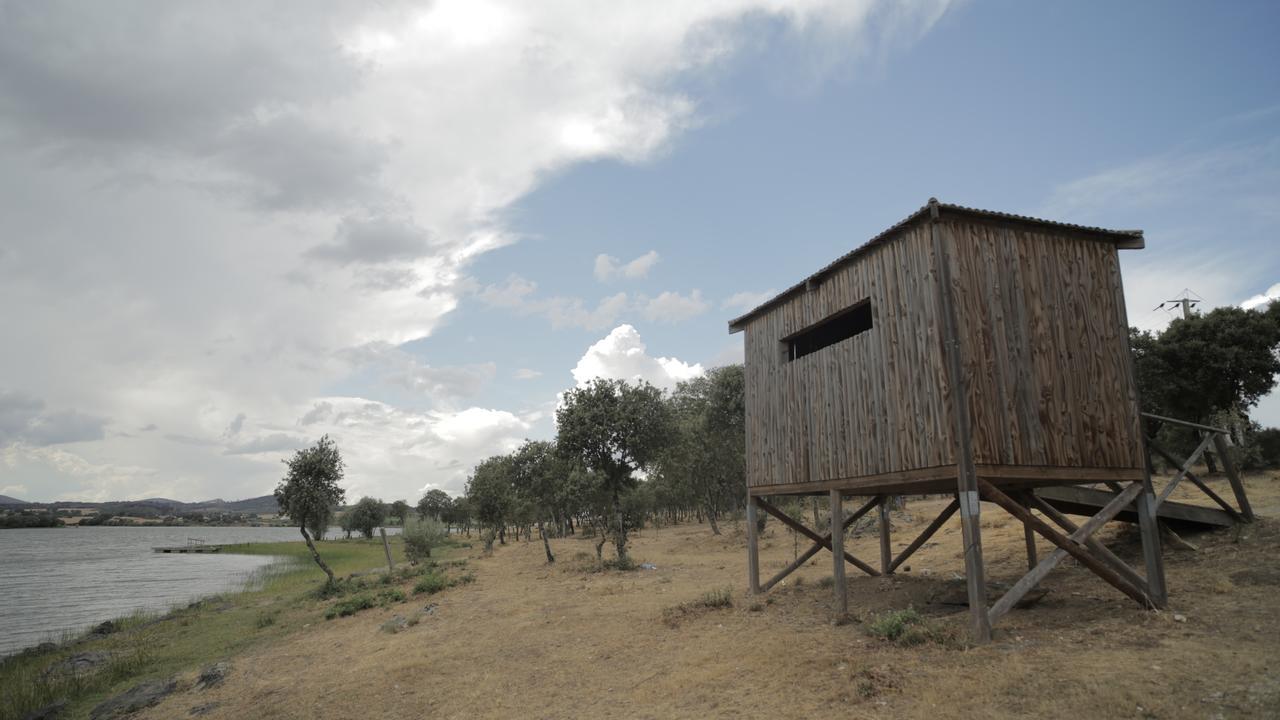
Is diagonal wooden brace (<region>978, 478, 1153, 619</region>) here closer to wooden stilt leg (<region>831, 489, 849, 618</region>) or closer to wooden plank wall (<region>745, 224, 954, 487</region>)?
wooden plank wall (<region>745, 224, 954, 487</region>)

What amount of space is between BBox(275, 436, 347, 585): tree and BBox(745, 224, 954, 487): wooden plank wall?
65.8 ft

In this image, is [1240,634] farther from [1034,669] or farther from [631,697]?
[631,697]

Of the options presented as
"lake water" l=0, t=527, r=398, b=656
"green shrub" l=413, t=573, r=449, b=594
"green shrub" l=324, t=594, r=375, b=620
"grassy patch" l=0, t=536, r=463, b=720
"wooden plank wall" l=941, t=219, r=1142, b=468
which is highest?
"wooden plank wall" l=941, t=219, r=1142, b=468

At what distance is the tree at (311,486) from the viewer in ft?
92.9

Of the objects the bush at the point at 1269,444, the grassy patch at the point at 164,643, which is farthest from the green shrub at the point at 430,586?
the bush at the point at 1269,444

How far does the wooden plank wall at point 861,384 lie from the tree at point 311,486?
65.8 feet

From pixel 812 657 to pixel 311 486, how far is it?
960 inches

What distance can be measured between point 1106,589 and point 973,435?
625cm

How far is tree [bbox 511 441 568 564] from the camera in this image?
36.6 m

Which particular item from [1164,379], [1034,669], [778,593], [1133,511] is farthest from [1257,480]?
[1034,669]

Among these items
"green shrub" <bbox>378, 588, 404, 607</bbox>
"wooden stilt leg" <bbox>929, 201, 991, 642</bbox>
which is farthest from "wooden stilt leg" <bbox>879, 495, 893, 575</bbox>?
"green shrub" <bbox>378, 588, 404, 607</bbox>

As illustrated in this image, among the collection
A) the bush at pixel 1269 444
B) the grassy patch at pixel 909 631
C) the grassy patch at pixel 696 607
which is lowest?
the grassy patch at pixel 696 607

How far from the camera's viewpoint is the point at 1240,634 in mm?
9766

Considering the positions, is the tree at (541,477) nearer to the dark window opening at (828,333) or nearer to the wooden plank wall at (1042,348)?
the dark window opening at (828,333)
